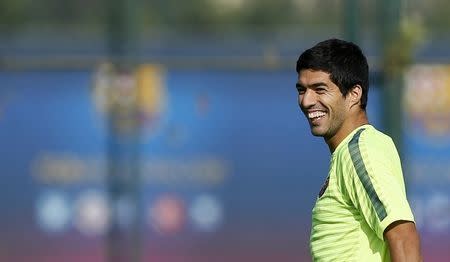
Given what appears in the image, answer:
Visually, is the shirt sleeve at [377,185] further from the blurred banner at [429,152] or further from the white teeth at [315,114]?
the blurred banner at [429,152]

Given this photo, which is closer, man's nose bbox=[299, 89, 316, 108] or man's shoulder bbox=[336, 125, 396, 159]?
man's shoulder bbox=[336, 125, 396, 159]

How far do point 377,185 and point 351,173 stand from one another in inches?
4.0

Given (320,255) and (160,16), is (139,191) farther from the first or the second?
(320,255)

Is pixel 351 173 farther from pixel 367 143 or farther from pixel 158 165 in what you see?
pixel 158 165

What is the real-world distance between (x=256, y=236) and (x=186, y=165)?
2.14 feet

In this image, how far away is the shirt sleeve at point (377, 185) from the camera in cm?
338

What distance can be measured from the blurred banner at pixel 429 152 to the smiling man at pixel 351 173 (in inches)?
178

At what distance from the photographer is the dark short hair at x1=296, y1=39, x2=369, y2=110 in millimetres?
3586

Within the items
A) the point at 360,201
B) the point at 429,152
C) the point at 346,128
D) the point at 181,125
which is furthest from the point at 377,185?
the point at 429,152

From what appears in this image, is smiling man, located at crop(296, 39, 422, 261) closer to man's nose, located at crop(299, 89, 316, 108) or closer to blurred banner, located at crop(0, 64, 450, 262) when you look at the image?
man's nose, located at crop(299, 89, 316, 108)

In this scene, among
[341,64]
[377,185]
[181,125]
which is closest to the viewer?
[377,185]

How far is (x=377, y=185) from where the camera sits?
3.40 meters

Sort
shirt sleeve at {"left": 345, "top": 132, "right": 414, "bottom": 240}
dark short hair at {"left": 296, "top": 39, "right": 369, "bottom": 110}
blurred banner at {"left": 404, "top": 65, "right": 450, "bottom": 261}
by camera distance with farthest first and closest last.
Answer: blurred banner at {"left": 404, "top": 65, "right": 450, "bottom": 261}
dark short hair at {"left": 296, "top": 39, "right": 369, "bottom": 110}
shirt sleeve at {"left": 345, "top": 132, "right": 414, "bottom": 240}

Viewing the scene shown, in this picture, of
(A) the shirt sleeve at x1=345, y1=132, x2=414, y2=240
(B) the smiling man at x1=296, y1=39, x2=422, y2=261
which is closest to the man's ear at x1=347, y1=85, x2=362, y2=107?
(B) the smiling man at x1=296, y1=39, x2=422, y2=261
